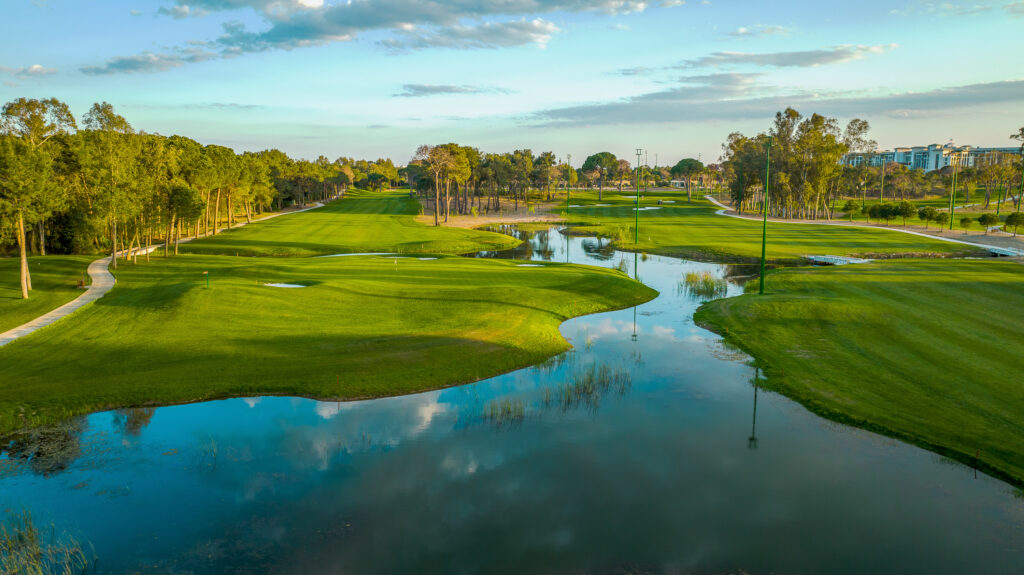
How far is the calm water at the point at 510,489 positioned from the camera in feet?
36.3

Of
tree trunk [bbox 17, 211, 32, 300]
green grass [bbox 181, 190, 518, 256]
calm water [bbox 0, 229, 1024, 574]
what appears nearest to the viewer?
calm water [bbox 0, 229, 1024, 574]

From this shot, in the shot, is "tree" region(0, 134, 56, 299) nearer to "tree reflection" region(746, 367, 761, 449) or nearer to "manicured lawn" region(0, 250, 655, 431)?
"manicured lawn" region(0, 250, 655, 431)

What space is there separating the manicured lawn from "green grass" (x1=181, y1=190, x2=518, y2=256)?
67.3ft

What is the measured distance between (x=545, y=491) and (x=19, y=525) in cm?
1115

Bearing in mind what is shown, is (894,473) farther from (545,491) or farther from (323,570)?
(323,570)

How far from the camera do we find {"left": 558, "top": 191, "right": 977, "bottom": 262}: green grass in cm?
5597

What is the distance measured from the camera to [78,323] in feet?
84.7

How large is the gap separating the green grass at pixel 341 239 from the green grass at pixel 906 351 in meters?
35.0

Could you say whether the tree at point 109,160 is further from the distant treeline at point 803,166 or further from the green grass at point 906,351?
the distant treeline at point 803,166

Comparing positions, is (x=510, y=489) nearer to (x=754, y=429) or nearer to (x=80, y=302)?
(x=754, y=429)

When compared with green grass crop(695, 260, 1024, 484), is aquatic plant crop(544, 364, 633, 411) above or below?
below

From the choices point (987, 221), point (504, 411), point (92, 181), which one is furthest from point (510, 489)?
point (987, 221)

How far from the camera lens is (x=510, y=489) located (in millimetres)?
13438

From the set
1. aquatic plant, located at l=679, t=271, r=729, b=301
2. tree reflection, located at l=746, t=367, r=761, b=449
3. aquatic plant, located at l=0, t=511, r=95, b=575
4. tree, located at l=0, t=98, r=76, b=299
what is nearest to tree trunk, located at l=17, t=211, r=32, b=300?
tree, located at l=0, t=98, r=76, b=299
